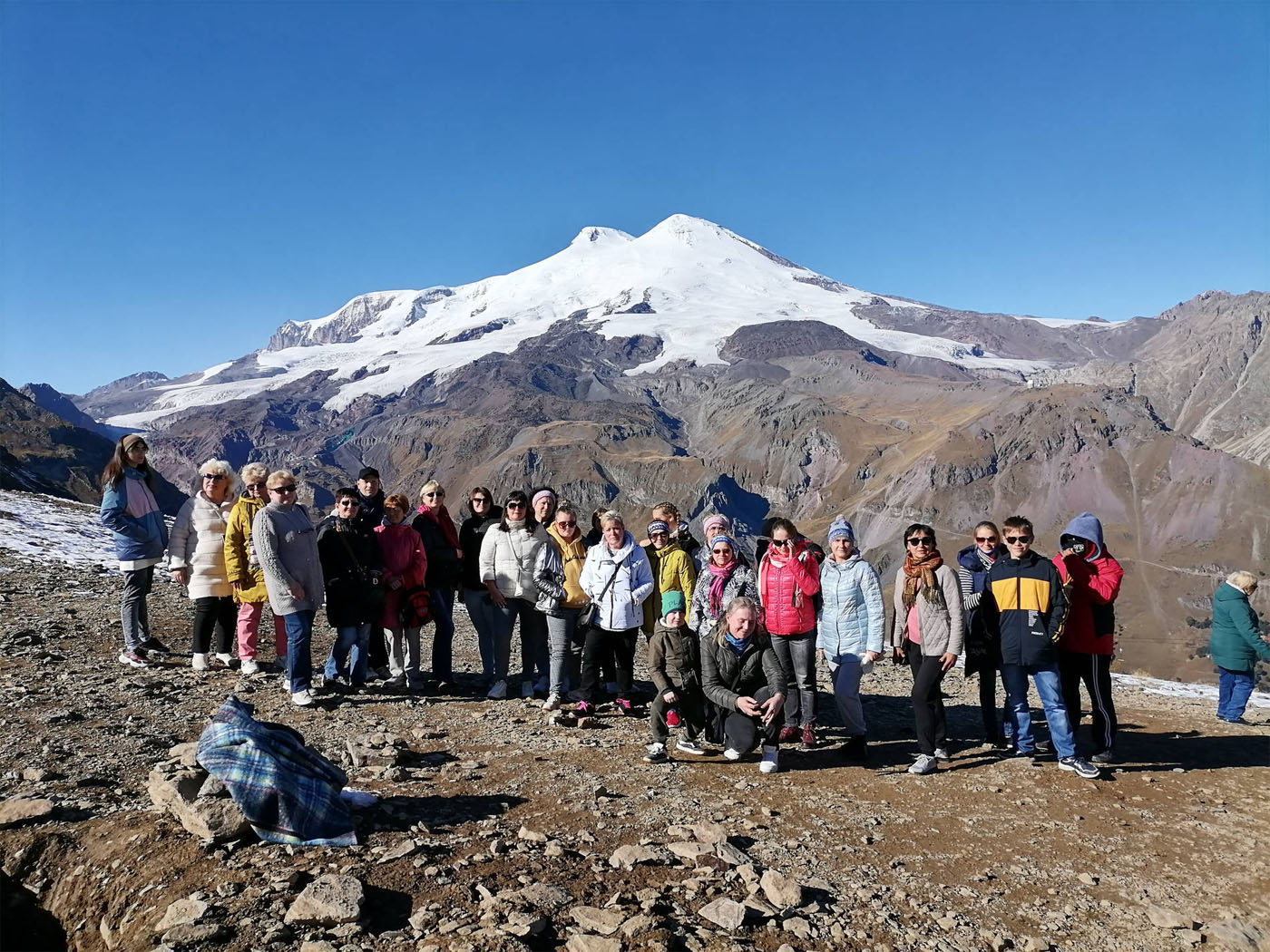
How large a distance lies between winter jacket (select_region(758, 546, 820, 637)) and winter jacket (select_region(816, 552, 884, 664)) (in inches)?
5.5

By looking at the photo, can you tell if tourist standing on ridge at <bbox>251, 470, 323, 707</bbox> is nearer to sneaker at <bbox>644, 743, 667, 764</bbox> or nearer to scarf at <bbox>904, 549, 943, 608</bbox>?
sneaker at <bbox>644, 743, 667, 764</bbox>

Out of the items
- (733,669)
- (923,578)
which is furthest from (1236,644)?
(733,669)

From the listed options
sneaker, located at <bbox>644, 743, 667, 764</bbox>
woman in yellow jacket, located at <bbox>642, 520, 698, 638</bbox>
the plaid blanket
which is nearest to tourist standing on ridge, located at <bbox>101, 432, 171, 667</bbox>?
the plaid blanket

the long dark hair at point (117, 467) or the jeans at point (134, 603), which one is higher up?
the long dark hair at point (117, 467)

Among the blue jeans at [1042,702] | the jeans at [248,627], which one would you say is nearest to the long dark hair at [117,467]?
the jeans at [248,627]

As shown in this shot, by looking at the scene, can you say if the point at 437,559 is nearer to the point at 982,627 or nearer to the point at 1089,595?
the point at 982,627

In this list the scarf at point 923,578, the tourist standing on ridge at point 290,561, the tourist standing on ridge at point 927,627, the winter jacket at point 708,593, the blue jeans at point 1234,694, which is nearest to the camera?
the tourist standing on ridge at point 927,627

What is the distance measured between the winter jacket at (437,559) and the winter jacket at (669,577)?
6.96 feet

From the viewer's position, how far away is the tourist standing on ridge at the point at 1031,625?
261 inches

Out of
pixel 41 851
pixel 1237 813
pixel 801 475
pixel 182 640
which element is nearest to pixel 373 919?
pixel 41 851

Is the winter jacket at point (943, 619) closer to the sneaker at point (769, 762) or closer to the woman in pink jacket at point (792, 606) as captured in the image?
the woman in pink jacket at point (792, 606)

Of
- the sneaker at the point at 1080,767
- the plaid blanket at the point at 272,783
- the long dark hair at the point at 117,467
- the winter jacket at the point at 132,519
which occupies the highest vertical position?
the long dark hair at the point at 117,467

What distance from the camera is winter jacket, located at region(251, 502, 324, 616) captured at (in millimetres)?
6922

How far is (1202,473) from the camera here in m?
126
